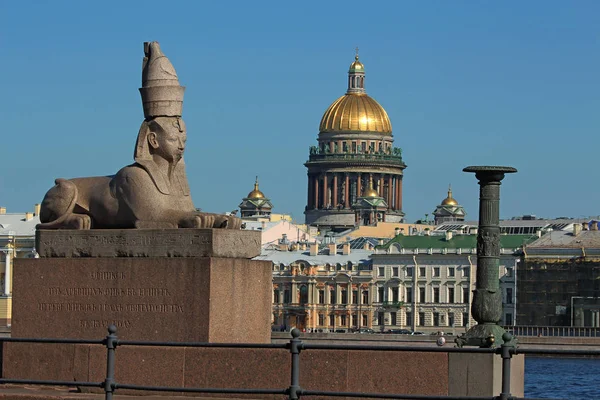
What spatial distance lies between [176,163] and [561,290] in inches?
2910

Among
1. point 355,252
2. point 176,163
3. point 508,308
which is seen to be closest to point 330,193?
point 355,252

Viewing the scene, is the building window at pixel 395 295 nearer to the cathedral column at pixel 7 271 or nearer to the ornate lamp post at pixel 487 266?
the cathedral column at pixel 7 271

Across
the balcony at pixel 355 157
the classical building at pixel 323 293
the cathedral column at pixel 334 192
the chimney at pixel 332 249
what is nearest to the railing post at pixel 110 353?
the classical building at pixel 323 293

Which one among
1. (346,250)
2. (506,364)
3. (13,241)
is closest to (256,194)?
(346,250)

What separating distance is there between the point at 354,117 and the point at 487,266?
126749 mm

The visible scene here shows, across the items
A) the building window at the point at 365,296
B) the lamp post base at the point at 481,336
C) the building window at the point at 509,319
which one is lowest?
the lamp post base at the point at 481,336

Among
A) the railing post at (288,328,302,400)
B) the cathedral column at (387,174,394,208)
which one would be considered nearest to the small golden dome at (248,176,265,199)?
the cathedral column at (387,174,394,208)

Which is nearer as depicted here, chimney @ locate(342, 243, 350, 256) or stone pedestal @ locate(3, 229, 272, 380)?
stone pedestal @ locate(3, 229, 272, 380)

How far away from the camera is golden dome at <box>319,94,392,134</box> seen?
14575 centimetres

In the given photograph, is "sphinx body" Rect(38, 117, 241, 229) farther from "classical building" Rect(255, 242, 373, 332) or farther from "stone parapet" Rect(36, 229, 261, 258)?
"classical building" Rect(255, 242, 373, 332)

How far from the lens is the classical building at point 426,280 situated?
9706 cm

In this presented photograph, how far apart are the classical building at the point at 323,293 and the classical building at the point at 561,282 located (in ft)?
39.3

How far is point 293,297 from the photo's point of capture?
101375 mm

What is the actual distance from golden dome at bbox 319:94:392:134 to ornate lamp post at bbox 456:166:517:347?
413 ft
